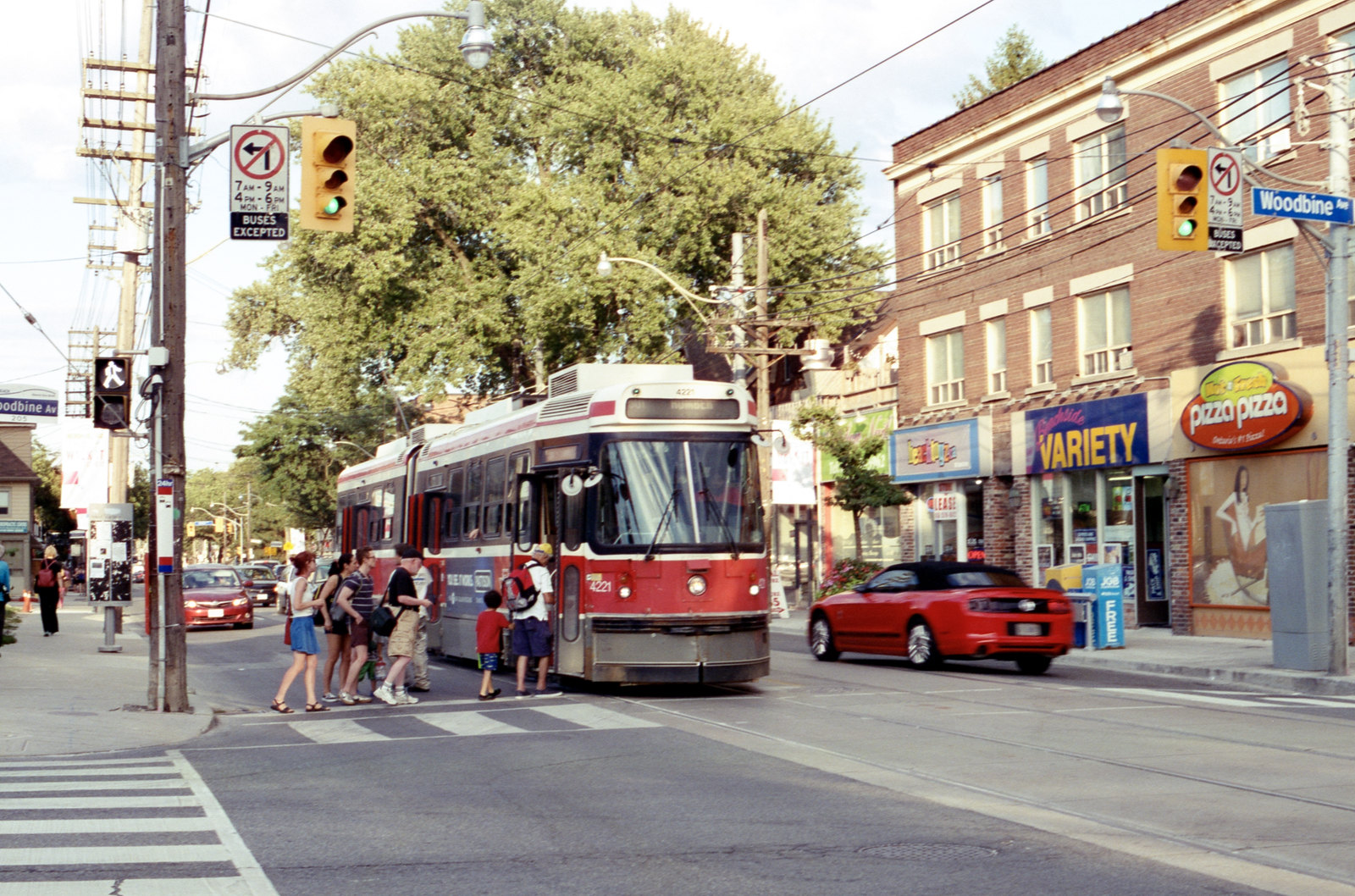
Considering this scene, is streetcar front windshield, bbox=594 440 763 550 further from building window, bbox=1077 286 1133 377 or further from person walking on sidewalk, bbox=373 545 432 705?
building window, bbox=1077 286 1133 377

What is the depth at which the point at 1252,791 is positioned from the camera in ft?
31.5

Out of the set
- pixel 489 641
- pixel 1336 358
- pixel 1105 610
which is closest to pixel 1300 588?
pixel 1336 358

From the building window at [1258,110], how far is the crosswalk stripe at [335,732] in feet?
55.4

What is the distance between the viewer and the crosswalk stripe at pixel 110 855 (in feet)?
25.0

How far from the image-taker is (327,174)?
14328 millimetres

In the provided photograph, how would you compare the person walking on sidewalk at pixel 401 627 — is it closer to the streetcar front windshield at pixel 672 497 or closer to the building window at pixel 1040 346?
the streetcar front windshield at pixel 672 497

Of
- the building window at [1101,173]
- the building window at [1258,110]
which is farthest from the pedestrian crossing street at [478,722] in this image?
the building window at [1101,173]

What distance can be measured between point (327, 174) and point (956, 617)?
9.87m

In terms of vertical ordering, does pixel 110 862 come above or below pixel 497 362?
below

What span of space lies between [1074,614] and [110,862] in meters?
18.3

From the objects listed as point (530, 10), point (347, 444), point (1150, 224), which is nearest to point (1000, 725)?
point (1150, 224)

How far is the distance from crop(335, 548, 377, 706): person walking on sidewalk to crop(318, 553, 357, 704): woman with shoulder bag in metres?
0.09

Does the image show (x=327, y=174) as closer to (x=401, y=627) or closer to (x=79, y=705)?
(x=401, y=627)

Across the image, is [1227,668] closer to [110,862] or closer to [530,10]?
[110,862]
